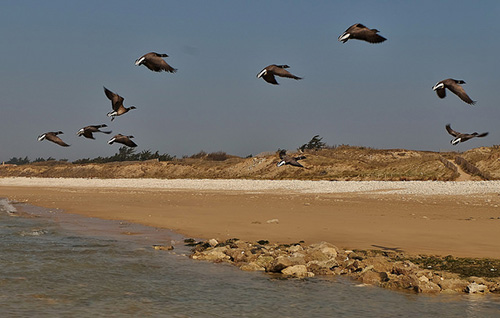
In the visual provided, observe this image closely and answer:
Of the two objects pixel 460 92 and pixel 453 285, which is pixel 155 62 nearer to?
pixel 460 92

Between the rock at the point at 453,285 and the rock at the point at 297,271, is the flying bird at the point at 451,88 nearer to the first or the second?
the rock at the point at 453,285

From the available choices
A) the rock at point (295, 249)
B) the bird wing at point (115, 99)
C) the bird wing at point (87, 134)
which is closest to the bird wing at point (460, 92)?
the rock at point (295, 249)

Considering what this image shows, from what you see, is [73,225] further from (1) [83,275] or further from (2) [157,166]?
(2) [157,166]

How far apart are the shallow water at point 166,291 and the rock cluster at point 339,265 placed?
347mm

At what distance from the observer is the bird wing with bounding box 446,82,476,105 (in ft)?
43.9

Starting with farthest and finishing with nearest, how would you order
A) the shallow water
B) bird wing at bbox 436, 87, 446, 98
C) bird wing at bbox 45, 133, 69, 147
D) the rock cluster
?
bird wing at bbox 45, 133, 69, 147 → bird wing at bbox 436, 87, 446, 98 → the rock cluster → the shallow water

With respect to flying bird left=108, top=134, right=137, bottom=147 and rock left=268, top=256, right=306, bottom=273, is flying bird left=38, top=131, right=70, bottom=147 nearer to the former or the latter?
flying bird left=108, top=134, right=137, bottom=147

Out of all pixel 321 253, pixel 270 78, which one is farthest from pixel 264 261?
pixel 270 78

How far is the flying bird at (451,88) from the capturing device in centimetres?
1360

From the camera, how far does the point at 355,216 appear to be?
21.1 m

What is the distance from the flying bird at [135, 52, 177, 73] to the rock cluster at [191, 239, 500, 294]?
15.2ft

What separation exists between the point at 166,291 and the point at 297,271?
112 inches

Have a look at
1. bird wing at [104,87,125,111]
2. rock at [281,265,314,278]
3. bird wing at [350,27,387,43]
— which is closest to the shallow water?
rock at [281,265,314,278]

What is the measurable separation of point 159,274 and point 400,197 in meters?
18.8
